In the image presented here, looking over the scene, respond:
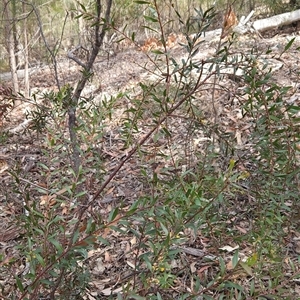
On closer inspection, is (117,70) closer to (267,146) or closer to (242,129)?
(242,129)

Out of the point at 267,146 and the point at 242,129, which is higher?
the point at 267,146

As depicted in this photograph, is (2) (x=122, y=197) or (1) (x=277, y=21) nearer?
(2) (x=122, y=197)

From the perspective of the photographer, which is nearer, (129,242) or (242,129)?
(129,242)

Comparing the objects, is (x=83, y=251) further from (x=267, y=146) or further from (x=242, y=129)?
(x=242, y=129)

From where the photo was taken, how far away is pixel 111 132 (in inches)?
126

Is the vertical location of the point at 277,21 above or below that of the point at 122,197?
above

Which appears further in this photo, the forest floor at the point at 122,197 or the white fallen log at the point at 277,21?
the white fallen log at the point at 277,21

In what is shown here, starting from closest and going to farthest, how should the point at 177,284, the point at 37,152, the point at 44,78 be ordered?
the point at 177,284
the point at 37,152
the point at 44,78

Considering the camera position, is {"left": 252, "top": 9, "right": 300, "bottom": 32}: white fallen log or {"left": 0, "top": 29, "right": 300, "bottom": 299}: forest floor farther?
{"left": 252, "top": 9, "right": 300, "bottom": 32}: white fallen log

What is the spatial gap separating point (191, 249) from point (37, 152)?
177 cm

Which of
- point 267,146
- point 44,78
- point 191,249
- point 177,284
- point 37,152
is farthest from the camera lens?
point 44,78

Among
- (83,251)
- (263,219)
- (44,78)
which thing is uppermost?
(83,251)

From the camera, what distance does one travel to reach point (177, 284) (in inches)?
64.6

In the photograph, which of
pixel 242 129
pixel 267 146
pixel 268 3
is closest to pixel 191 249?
pixel 267 146
